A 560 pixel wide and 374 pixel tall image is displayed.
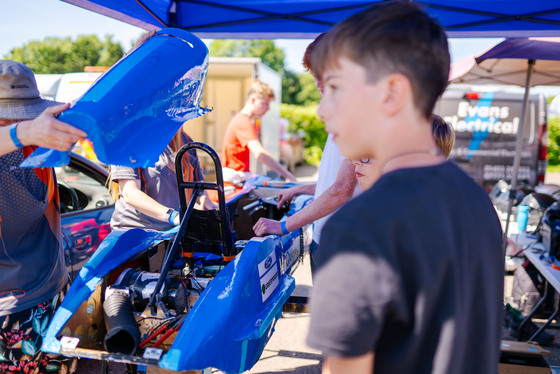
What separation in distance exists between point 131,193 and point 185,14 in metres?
2.43

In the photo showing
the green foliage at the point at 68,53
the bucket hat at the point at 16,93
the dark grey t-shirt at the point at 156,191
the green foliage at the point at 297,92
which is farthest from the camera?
the green foliage at the point at 297,92

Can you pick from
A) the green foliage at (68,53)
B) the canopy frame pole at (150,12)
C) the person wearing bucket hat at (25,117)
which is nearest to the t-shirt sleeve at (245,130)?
the canopy frame pole at (150,12)

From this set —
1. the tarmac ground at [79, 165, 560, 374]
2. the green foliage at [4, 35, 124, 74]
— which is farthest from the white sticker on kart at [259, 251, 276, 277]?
the green foliage at [4, 35, 124, 74]

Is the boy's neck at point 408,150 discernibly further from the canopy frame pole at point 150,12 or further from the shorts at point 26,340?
the canopy frame pole at point 150,12

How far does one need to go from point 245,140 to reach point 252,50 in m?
66.1

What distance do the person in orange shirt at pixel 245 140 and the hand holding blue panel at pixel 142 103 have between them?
7.48ft

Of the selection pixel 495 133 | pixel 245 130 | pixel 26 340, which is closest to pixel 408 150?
pixel 26 340

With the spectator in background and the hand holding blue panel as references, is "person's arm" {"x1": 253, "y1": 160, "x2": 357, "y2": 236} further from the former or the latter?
the hand holding blue panel

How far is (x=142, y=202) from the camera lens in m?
2.66

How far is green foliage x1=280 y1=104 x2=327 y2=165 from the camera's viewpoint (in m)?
19.2

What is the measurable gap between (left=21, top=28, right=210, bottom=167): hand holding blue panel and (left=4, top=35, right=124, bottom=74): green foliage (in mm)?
25417

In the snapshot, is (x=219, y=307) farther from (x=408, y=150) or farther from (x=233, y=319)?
(x=408, y=150)

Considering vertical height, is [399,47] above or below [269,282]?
above

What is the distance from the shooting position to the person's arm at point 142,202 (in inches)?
104
